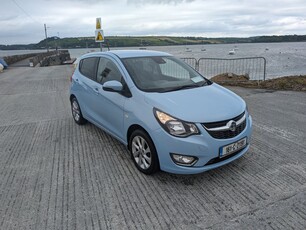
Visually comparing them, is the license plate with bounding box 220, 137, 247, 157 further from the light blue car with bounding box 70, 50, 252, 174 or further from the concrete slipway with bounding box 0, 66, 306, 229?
the concrete slipway with bounding box 0, 66, 306, 229

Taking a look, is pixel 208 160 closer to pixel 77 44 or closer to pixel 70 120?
pixel 70 120

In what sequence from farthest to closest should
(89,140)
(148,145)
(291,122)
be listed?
1. (291,122)
2. (89,140)
3. (148,145)

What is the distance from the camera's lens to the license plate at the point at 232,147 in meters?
3.12

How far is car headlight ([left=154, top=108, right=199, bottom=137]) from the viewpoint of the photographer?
9.80 feet

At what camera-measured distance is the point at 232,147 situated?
3213 millimetres

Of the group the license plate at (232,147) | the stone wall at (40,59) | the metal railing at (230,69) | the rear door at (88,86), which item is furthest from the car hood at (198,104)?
the stone wall at (40,59)

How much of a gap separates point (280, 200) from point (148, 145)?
1700mm

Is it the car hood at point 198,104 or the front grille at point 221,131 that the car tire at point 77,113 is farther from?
the front grille at point 221,131

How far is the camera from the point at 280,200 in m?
2.87

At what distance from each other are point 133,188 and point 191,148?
0.93 meters

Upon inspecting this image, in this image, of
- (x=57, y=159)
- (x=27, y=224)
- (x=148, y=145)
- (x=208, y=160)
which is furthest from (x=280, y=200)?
(x=57, y=159)

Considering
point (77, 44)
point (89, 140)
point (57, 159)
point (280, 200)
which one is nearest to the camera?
point (280, 200)

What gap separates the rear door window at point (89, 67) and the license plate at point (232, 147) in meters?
2.75

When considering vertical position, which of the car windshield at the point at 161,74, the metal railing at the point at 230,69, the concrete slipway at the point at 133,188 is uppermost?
the car windshield at the point at 161,74
